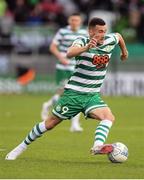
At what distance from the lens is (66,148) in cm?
1404

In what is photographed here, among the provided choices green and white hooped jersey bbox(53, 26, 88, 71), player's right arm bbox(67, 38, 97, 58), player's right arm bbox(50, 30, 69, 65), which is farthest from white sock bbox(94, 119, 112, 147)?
green and white hooped jersey bbox(53, 26, 88, 71)

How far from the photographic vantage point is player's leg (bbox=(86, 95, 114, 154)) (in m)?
11.7

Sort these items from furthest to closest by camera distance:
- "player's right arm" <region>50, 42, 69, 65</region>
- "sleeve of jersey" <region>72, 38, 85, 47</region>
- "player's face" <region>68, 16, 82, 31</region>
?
"player's face" <region>68, 16, 82, 31</region> → "player's right arm" <region>50, 42, 69, 65</region> → "sleeve of jersey" <region>72, 38, 85, 47</region>

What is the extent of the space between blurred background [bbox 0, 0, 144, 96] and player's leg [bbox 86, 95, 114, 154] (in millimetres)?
15486

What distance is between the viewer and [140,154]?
13094mm

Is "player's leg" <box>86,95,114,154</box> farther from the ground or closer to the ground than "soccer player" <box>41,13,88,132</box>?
farther from the ground

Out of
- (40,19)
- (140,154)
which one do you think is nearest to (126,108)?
(40,19)

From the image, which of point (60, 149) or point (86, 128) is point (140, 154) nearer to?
point (60, 149)

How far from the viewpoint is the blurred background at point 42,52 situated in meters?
27.8

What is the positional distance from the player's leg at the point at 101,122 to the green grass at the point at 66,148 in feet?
0.79

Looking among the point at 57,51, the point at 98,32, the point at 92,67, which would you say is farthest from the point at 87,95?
the point at 57,51

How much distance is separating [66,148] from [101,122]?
223 cm

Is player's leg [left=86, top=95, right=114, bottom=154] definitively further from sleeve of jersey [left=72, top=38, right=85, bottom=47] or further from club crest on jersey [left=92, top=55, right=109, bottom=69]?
sleeve of jersey [left=72, top=38, right=85, bottom=47]

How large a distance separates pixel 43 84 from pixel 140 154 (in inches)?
600
